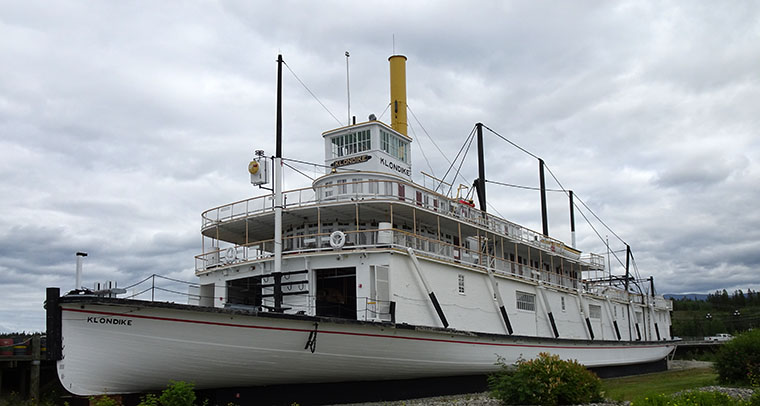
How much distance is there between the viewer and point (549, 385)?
1513 centimetres

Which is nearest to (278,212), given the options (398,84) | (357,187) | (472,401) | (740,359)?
(357,187)

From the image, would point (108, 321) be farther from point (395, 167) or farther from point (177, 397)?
point (395, 167)

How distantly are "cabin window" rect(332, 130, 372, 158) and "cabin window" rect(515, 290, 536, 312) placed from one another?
848cm

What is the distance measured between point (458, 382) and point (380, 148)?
9577 millimetres

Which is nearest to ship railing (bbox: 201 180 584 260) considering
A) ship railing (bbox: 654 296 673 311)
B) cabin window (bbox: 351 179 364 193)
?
cabin window (bbox: 351 179 364 193)

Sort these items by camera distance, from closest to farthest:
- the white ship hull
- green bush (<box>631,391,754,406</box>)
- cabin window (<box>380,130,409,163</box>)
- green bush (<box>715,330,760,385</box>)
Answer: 1. green bush (<box>631,391,754,406</box>)
2. the white ship hull
3. green bush (<box>715,330,760,385</box>)
4. cabin window (<box>380,130,409,163</box>)

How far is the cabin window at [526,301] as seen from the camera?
2603 centimetres

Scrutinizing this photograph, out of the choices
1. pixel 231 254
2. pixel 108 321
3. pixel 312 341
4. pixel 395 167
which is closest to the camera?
pixel 108 321

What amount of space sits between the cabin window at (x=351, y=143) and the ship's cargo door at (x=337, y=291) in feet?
18.9

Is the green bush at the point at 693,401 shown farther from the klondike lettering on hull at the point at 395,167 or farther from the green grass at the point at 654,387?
the klondike lettering on hull at the point at 395,167

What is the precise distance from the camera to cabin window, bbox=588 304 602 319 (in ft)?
109

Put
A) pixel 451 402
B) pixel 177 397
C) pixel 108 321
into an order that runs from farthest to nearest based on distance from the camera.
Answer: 1. pixel 451 402
2. pixel 108 321
3. pixel 177 397

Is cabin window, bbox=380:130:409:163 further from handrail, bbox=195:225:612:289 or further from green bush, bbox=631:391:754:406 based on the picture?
green bush, bbox=631:391:754:406

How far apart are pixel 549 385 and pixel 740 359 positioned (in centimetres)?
666
